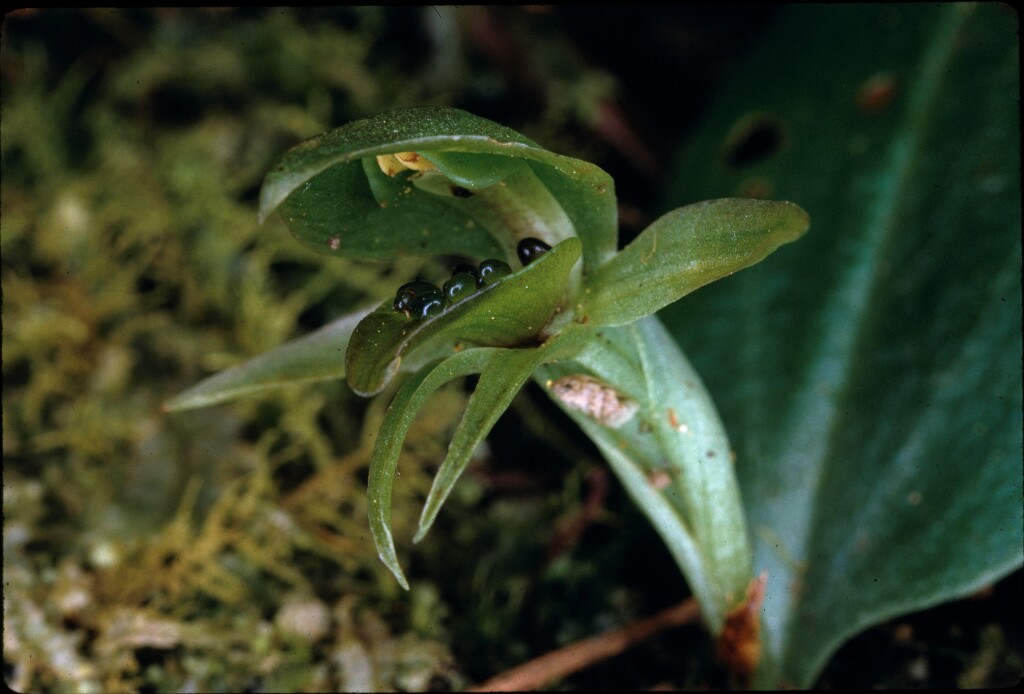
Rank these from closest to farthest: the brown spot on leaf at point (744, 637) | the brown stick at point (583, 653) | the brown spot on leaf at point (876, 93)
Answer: the brown spot on leaf at point (744, 637), the brown stick at point (583, 653), the brown spot on leaf at point (876, 93)

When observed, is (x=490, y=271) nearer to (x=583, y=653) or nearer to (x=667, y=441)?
(x=667, y=441)

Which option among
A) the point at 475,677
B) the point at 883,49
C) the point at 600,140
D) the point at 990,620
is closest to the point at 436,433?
the point at 475,677

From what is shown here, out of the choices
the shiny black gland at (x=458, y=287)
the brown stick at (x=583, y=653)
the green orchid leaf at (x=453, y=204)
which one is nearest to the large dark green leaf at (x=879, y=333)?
the brown stick at (x=583, y=653)

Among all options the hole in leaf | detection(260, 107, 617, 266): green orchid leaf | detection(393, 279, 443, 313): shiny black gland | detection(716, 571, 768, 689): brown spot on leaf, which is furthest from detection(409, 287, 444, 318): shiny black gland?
the hole in leaf

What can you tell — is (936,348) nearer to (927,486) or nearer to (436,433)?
(927,486)

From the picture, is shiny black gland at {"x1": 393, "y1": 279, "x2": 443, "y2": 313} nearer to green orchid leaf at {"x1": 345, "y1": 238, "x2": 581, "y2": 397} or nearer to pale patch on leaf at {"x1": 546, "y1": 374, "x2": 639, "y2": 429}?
green orchid leaf at {"x1": 345, "y1": 238, "x2": 581, "y2": 397}

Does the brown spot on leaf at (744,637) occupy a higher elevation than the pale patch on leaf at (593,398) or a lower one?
lower

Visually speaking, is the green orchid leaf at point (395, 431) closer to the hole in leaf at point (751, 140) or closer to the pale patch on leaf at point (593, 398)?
the pale patch on leaf at point (593, 398)
